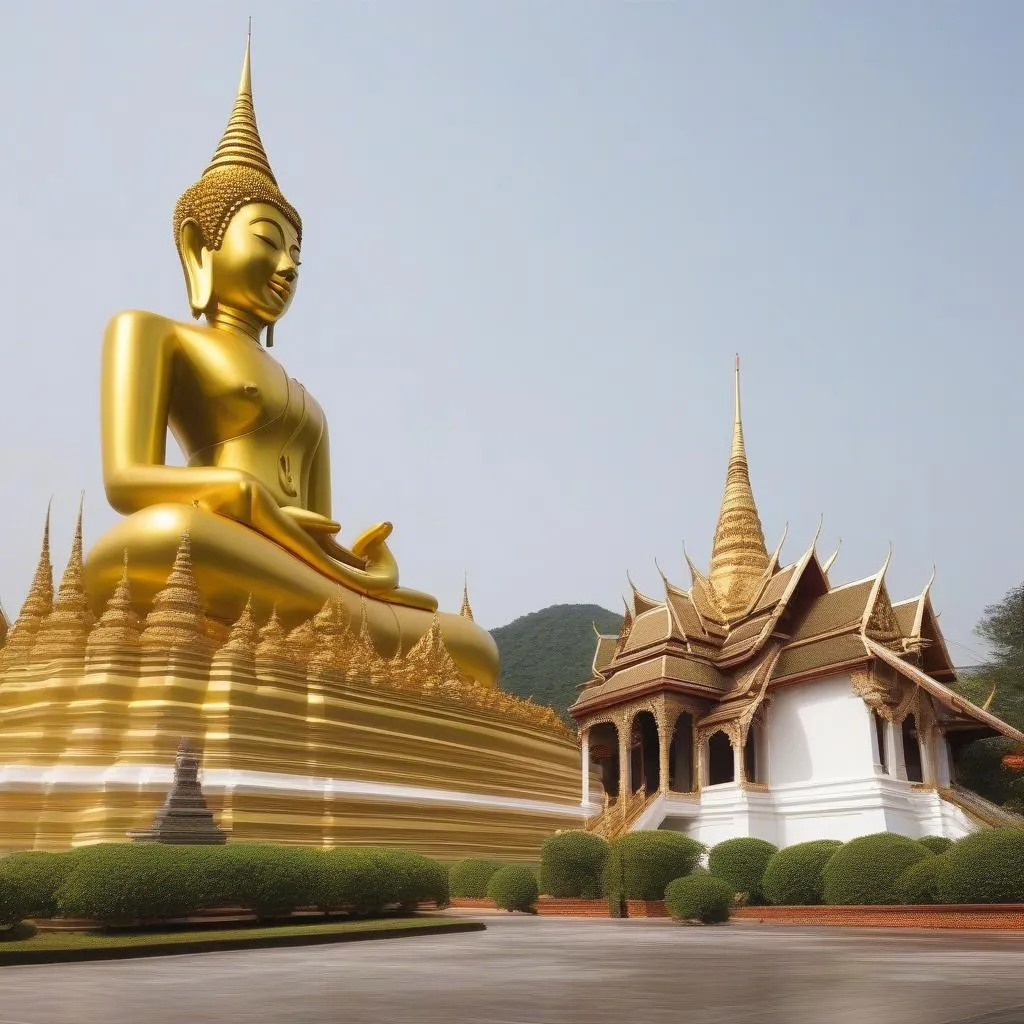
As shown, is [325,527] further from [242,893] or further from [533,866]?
[242,893]

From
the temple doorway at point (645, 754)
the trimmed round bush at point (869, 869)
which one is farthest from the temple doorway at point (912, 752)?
the trimmed round bush at point (869, 869)

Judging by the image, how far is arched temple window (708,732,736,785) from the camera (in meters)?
24.8

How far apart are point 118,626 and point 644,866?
311 inches

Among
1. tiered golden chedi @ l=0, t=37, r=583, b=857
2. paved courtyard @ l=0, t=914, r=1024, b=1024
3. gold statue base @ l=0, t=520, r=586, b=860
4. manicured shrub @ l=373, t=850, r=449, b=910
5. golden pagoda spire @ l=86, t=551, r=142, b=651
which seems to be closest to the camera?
paved courtyard @ l=0, t=914, r=1024, b=1024

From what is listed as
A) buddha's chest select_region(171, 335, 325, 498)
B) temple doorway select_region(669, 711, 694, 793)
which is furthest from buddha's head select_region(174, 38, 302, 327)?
temple doorway select_region(669, 711, 694, 793)

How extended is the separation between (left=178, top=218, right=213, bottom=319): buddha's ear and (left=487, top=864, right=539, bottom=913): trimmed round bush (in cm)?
1076

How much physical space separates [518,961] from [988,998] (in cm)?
314

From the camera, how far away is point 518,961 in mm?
7105

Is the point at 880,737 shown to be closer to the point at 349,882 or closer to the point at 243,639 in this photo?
the point at 243,639

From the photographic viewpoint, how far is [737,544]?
2823 cm

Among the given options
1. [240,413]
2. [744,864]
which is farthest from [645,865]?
[240,413]

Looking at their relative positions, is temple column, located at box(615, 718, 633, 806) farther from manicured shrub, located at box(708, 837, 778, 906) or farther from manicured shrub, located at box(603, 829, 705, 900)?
manicured shrub, located at box(603, 829, 705, 900)

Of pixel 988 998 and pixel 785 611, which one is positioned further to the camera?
pixel 785 611

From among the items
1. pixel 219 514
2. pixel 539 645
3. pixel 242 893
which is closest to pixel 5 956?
pixel 242 893
